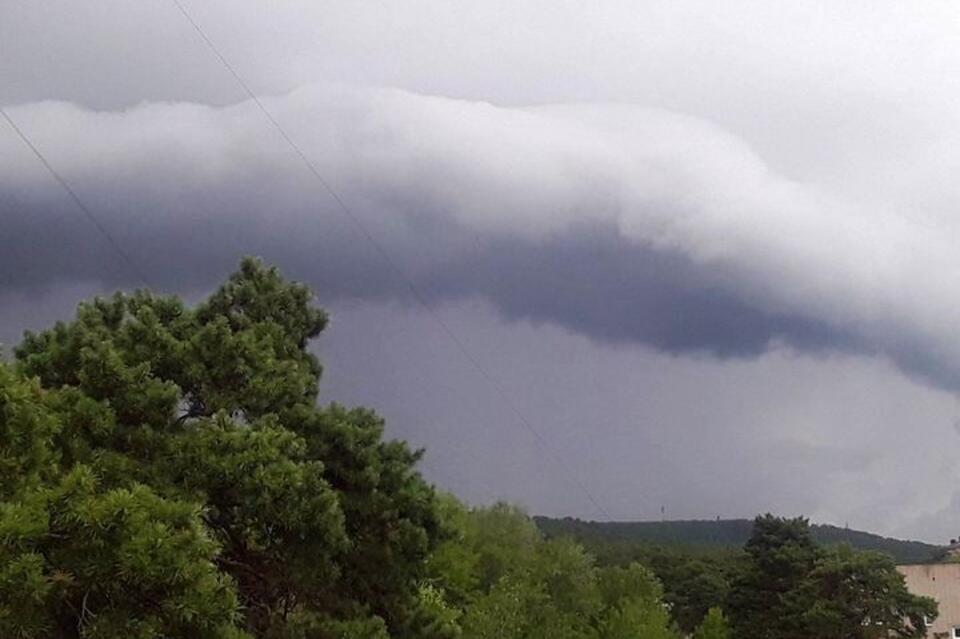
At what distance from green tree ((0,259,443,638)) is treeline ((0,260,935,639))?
Result: 0.11ft

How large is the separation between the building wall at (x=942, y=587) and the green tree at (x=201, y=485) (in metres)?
68.4

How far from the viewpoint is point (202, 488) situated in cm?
2259

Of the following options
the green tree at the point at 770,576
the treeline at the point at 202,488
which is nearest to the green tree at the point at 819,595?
the green tree at the point at 770,576

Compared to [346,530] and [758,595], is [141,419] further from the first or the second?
[758,595]

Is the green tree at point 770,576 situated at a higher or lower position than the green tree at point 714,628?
higher

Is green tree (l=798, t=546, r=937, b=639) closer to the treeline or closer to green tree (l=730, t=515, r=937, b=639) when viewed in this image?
green tree (l=730, t=515, r=937, b=639)

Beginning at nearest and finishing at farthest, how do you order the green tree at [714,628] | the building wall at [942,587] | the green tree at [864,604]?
the green tree at [864,604], the green tree at [714,628], the building wall at [942,587]

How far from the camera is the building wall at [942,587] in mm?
88562

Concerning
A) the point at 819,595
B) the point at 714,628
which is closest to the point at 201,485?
the point at 714,628

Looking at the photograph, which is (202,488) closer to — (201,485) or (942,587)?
(201,485)

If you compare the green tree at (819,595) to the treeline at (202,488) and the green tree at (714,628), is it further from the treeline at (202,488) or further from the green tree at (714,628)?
the treeline at (202,488)

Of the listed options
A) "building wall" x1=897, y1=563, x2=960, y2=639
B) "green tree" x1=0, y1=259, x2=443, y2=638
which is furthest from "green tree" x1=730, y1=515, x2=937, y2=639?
"green tree" x1=0, y1=259, x2=443, y2=638

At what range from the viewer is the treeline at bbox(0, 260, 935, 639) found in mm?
16297

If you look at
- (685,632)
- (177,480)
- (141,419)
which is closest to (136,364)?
(141,419)
